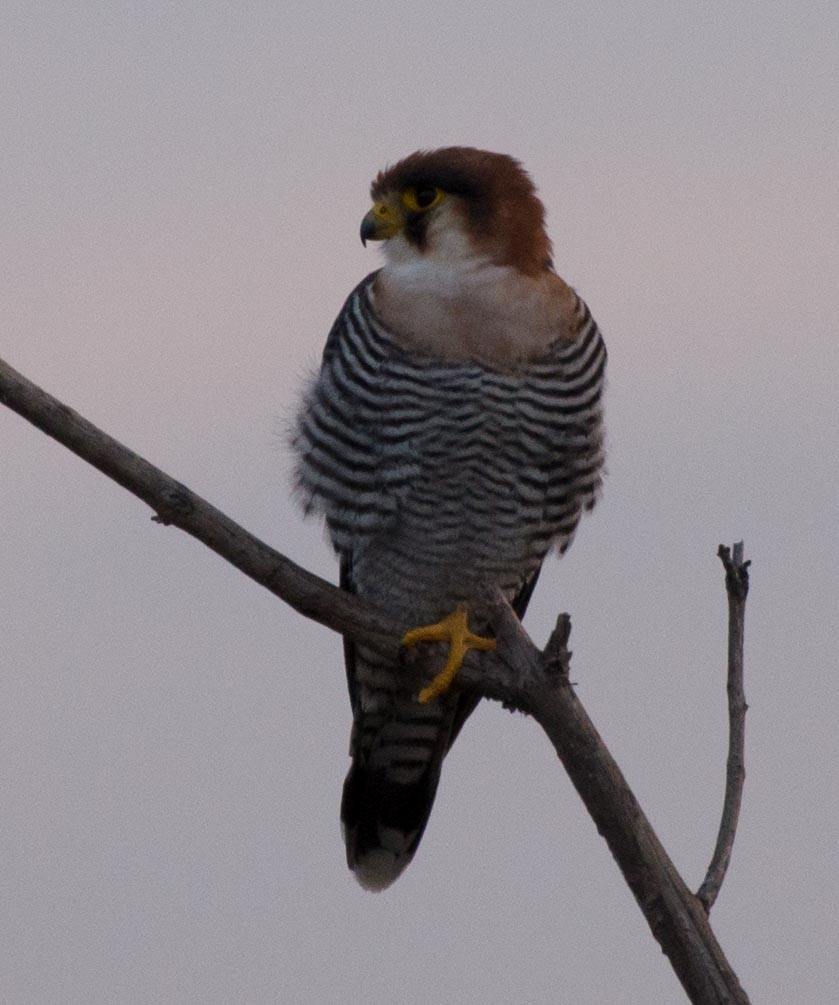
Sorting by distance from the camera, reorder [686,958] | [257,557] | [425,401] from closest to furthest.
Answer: [686,958], [257,557], [425,401]

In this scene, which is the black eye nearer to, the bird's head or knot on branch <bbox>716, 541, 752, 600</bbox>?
the bird's head

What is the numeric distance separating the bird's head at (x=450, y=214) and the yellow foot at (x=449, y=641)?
1233mm

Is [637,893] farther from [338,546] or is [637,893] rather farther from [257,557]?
[338,546]

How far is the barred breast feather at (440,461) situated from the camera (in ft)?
19.1

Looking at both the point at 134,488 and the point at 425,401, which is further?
the point at 425,401

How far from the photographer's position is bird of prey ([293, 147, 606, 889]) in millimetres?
5828

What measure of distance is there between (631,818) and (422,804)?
2255 millimetres

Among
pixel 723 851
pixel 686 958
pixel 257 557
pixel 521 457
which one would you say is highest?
pixel 521 457

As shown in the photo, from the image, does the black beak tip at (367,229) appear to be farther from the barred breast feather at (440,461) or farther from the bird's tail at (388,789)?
the bird's tail at (388,789)

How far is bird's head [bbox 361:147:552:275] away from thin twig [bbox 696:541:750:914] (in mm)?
1725

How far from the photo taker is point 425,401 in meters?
5.80

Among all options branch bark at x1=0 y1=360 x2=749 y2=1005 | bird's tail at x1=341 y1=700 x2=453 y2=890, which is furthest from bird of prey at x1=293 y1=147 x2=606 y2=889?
branch bark at x1=0 y1=360 x2=749 y2=1005

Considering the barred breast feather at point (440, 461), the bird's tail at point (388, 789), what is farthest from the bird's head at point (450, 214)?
the bird's tail at point (388, 789)

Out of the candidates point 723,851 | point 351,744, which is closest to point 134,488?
point 723,851
